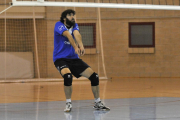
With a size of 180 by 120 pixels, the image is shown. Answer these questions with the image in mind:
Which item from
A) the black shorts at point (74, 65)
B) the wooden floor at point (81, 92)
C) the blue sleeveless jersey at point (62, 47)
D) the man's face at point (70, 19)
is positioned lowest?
the wooden floor at point (81, 92)

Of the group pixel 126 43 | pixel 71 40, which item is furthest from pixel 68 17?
pixel 126 43

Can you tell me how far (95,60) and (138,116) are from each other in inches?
470

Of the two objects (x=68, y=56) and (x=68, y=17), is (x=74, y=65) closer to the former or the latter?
(x=68, y=56)

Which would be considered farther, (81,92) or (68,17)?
(81,92)

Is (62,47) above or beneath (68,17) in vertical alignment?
beneath

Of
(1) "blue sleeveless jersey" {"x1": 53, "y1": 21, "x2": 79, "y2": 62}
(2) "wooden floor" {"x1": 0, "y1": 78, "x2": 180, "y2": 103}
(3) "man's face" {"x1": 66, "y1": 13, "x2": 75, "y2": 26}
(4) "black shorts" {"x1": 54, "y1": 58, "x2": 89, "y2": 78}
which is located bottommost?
(2) "wooden floor" {"x1": 0, "y1": 78, "x2": 180, "y2": 103}

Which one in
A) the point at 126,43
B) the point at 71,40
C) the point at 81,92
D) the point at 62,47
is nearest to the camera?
the point at 71,40

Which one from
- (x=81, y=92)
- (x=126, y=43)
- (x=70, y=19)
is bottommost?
(x=81, y=92)

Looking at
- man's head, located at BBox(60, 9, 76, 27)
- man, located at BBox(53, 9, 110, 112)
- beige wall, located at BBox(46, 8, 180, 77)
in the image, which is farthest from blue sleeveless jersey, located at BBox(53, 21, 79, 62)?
beige wall, located at BBox(46, 8, 180, 77)

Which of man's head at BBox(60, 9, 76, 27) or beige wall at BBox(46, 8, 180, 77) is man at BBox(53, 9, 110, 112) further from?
beige wall at BBox(46, 8, 180, 77)

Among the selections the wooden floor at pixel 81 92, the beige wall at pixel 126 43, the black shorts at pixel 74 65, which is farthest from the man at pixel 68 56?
the beige wall at pixel 126 43

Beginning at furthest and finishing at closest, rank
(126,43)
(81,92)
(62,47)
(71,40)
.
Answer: (126,43) → (81,92) → (62,47) → (71,40)

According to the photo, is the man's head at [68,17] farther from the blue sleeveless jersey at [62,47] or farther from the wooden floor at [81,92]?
the wooden floor at [81,92]

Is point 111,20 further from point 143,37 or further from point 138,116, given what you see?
point 138,116
